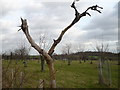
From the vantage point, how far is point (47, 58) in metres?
7.00

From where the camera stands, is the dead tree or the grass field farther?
the dead tree

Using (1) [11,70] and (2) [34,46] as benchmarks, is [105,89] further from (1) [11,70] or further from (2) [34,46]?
(1) [11,70]

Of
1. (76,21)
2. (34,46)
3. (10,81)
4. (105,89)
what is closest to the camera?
(10,81)

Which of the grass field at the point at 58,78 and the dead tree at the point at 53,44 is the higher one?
the dead tree at the point at 53,44

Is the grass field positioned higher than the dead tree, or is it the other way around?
the dead tree

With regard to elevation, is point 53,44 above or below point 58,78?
above

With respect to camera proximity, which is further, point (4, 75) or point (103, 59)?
point (103, 59)

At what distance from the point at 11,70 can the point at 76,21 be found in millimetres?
3190

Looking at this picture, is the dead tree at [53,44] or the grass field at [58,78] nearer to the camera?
the grass field at [58,78]

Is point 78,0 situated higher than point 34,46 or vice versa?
point 78,0

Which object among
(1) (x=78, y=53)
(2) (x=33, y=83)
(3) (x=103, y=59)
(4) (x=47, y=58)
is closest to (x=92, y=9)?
(4) (x=47, y=58)

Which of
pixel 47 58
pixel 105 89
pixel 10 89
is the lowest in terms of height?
pixel 105 89

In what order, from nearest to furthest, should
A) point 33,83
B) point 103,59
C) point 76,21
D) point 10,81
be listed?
point 10,81 < point 76,21 < point 33,83 < point 103,59

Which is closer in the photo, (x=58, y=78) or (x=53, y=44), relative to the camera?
(x=53, y=44)
